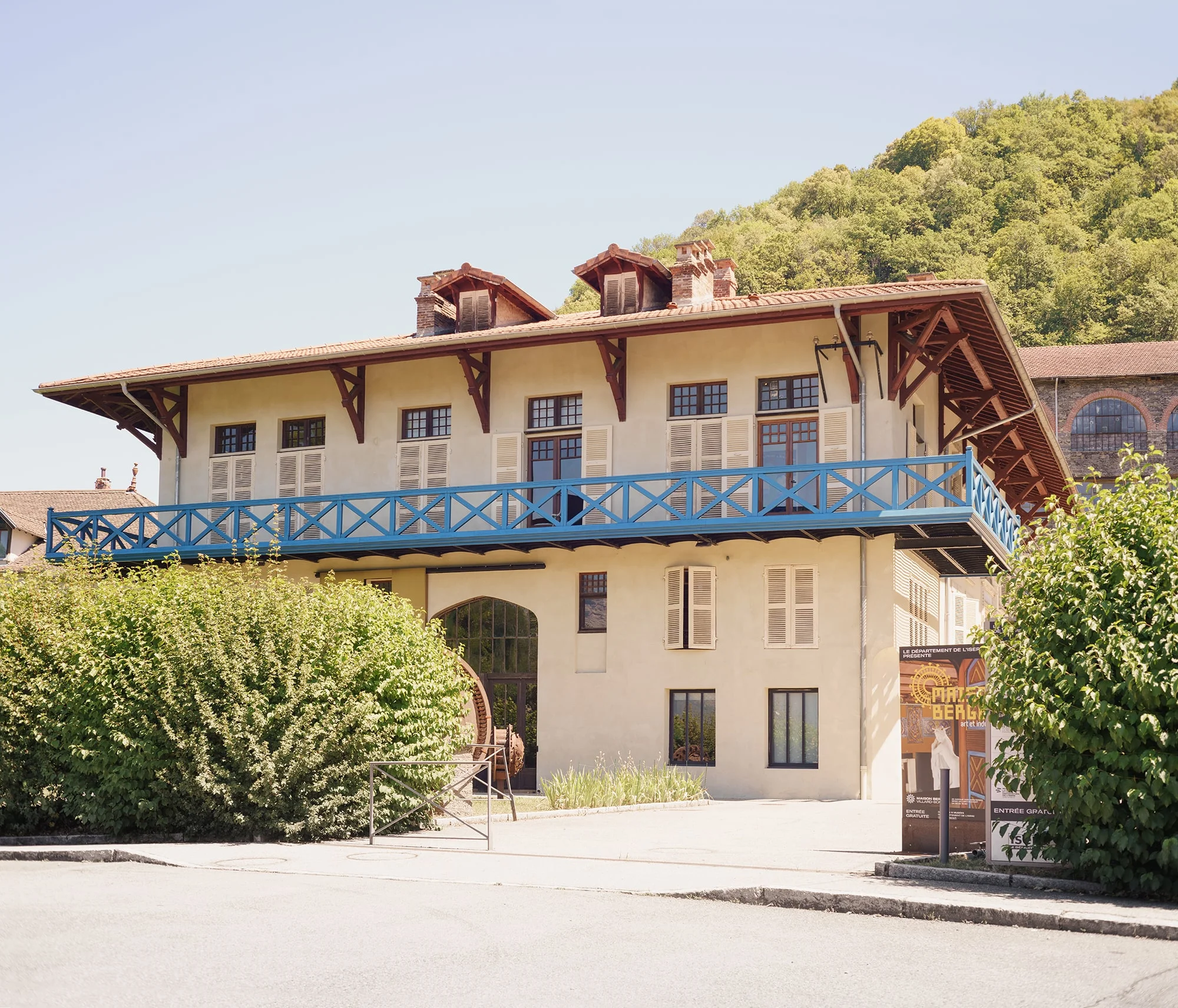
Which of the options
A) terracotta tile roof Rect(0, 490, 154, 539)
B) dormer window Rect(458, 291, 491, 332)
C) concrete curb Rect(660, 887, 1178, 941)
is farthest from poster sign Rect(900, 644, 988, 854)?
terracotta tile roof Rect(0, 490, 154, 539)

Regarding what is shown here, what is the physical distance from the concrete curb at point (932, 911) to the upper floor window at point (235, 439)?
68.7ft

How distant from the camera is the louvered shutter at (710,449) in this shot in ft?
80.1

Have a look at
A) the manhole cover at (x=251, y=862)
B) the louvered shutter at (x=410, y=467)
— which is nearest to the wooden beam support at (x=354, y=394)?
the louvered shutter at (x=410, y=467)

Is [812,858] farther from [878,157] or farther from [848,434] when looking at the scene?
[878,157]

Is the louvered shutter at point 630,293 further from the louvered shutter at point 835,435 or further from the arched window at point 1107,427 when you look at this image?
the arched window at point 1107,427

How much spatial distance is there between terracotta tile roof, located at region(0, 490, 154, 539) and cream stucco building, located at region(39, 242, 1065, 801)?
20.8 m

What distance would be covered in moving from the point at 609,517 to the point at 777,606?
338cm

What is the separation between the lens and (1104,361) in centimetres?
6034

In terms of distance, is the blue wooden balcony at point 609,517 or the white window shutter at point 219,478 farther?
the white window shutter at point 219,478

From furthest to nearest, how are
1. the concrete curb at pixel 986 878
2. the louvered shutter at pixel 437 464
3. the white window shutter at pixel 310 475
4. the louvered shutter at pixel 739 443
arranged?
the white window shutter at pixel 310 475 → the louvered shutter at pixel 437 464 → the louvered shutter at pixel 739 443 → the concrete curb at pixel 986 878

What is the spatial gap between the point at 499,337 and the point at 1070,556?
50.9ft

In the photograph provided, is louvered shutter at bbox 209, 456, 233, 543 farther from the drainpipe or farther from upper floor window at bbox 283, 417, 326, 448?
the drainpipe

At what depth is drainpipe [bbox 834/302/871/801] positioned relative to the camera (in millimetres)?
22797

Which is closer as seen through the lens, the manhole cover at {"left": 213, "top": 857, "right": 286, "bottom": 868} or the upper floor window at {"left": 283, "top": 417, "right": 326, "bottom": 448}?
the manhole cover at {"left": 213, "top": 857, "right": 286, "bottom": 868}
